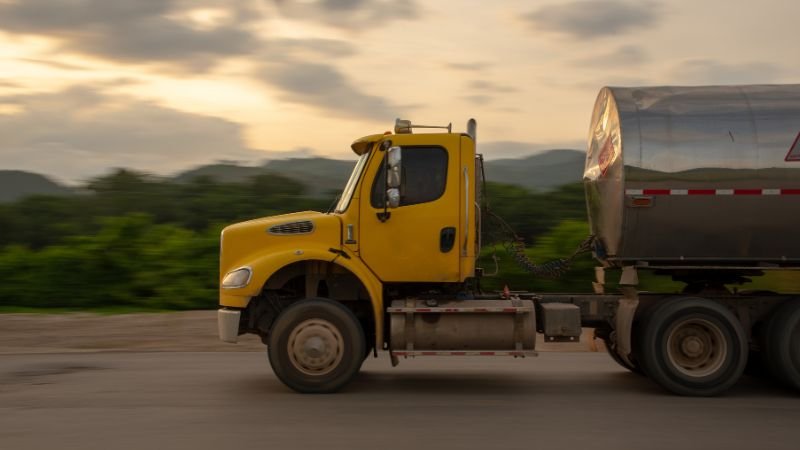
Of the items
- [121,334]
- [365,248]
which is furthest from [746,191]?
[121,334]

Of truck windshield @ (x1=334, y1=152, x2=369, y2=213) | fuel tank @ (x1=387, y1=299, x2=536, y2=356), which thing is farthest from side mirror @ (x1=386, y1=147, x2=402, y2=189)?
fuel tank @ (x1=387, y1=299, x2=536, y2=356)

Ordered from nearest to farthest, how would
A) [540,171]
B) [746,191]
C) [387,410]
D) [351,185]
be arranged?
[387,410], [746,191], [351,185], [540,171]

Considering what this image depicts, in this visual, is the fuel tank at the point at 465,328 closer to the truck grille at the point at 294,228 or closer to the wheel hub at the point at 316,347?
the wheel hub at the point at 316,347

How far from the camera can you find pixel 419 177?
9.30m

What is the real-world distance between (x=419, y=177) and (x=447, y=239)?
2.31 ft

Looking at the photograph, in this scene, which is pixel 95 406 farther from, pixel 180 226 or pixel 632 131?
pixel 180 226

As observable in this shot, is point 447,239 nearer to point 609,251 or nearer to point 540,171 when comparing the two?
point 609,251

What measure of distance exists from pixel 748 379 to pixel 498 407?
3562 mm

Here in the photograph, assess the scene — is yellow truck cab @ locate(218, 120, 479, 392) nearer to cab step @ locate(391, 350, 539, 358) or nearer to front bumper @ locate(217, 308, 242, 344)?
front bumper @ locate(217, 308, 242, 344)

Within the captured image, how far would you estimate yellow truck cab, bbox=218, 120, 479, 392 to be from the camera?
909 centimetres

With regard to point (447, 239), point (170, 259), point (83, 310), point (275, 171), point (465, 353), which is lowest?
point (83, 310)

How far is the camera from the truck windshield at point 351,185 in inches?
372

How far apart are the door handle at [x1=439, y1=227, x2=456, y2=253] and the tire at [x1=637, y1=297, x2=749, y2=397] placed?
2.19 metres

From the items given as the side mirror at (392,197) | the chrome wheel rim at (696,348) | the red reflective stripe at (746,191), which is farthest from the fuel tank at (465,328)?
the red reflective stripe at (746,191)
